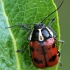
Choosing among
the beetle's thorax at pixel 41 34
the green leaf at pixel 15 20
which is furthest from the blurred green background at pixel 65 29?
the green leaf at pixel 15 20

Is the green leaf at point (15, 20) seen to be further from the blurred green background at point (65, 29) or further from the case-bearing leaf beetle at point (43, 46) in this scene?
the blurred green background at point (65, 29)

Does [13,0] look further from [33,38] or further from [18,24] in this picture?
[33,38]

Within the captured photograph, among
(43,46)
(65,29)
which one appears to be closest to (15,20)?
(43,46)

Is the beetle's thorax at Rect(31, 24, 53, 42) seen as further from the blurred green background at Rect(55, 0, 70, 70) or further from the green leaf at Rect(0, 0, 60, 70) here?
the blurred green background at Rect(55, 0, 70, 70)

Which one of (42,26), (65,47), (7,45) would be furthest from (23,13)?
(65,47)

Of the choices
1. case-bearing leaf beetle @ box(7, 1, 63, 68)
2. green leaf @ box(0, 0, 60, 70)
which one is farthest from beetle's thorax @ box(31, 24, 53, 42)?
green leaf @ box(0, 0, 60, 70)

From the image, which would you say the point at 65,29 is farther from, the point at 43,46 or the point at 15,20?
the point at 15,20

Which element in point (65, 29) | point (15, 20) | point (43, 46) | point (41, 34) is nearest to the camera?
point (15, 20)

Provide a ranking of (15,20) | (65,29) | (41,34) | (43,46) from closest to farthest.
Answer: (15,20)
(43,46)
(41,34)
(65,29)
